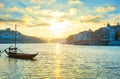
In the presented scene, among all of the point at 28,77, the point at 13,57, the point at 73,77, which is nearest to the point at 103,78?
the point at 73,77

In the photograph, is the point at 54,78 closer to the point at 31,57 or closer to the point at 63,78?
the point at 63,78

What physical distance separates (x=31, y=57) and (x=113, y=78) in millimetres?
40172

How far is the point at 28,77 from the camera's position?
39.9 metres

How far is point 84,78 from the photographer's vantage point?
39.9m

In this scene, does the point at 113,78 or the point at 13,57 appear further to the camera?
the point at 13,57

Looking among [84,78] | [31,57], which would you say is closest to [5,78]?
[84,78]

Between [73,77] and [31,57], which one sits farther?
[31,57]

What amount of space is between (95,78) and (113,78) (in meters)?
2.83

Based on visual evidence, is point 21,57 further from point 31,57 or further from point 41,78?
point 41,78

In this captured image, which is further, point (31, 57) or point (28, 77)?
point (31, 57)

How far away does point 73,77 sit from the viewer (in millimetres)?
40531

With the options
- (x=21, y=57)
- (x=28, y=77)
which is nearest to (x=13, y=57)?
(x=21, y=57)

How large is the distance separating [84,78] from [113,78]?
4.58 m

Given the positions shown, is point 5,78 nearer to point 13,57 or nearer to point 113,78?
point 113,78
